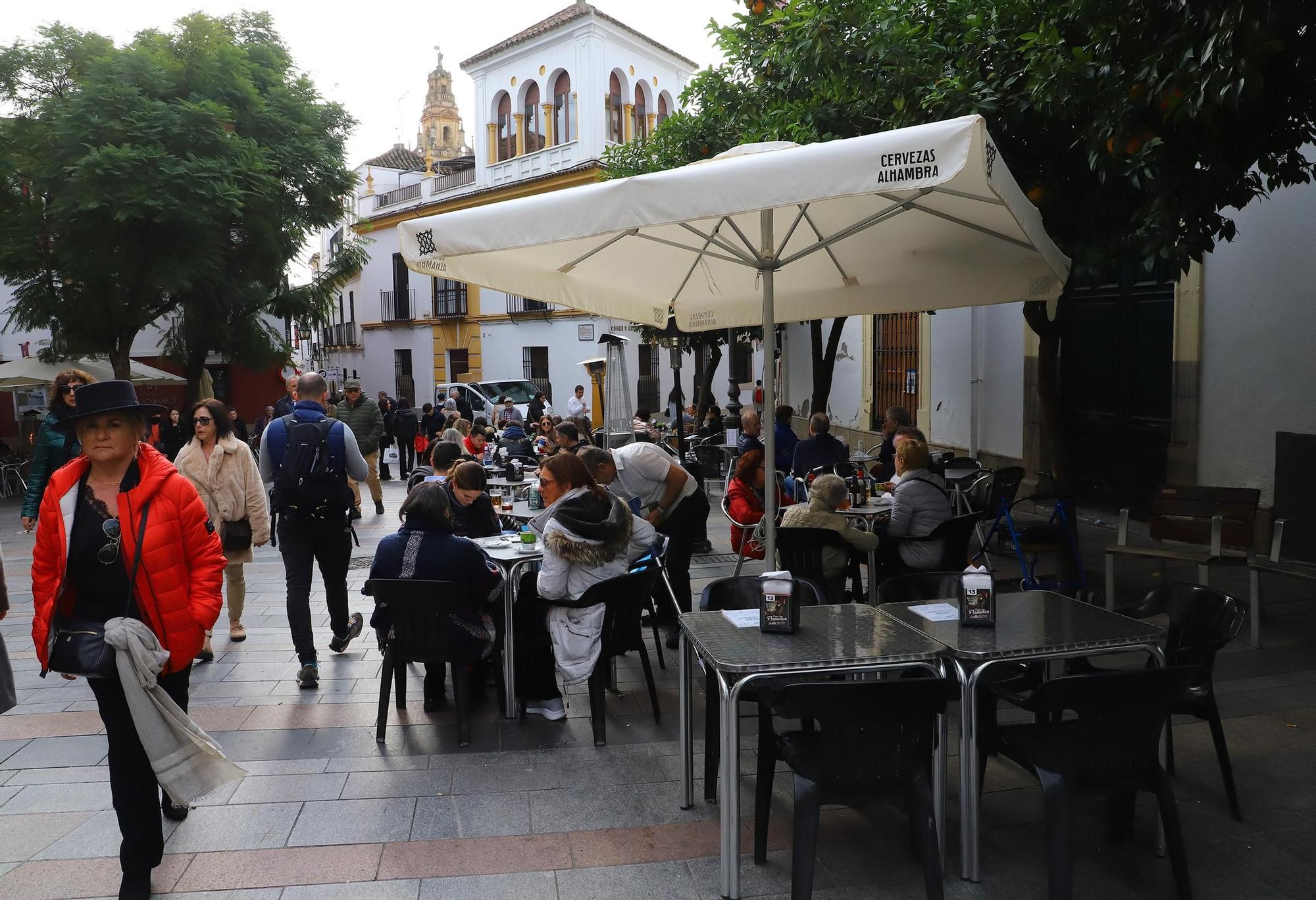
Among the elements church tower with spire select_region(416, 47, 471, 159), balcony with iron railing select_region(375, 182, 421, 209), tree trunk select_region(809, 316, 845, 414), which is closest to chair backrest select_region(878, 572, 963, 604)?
tree trunk select_region(809, 316, 845, 414)

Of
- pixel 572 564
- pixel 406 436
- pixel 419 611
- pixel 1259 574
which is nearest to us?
pixel 419 611

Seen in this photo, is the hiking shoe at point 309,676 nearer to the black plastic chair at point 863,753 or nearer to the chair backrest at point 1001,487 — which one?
the black plastic chair at point 863,753

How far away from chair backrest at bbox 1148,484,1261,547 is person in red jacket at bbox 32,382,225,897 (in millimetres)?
6075

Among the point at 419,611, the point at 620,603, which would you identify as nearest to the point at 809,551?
the point at 620,603

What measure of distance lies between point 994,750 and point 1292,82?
389 cm

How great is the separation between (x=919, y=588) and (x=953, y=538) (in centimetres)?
164

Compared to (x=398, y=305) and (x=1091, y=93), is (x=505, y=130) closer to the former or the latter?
(x=398, y=305)

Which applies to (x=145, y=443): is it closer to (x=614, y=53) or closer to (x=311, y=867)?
(x=311, y=867)

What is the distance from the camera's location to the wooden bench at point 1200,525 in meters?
6.30

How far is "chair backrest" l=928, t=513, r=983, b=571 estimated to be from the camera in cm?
587

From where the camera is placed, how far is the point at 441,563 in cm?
464

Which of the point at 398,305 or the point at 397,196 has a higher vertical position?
the point at 397,196

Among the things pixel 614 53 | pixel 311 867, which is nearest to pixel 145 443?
pixel 311 867

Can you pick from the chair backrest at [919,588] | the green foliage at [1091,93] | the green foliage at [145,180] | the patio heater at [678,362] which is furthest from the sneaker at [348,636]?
the green foliage at [145,180]
